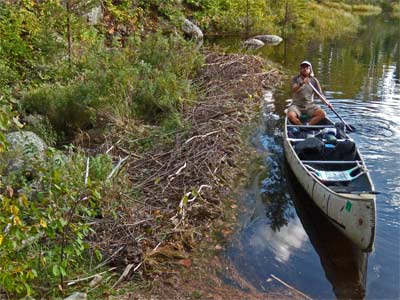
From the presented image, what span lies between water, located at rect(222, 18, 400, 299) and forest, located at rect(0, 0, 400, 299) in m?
0.64

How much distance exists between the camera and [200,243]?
223 inches

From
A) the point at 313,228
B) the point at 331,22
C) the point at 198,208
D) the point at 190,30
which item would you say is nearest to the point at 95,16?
the point at 190,30

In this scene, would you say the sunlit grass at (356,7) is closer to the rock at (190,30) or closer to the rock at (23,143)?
the rock at (190,30)

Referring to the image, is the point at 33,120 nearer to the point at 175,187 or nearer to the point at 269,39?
the point at 175,187

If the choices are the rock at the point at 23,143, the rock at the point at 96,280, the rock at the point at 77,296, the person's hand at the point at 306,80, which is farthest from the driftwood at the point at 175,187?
the person's hand at the point at 306,80

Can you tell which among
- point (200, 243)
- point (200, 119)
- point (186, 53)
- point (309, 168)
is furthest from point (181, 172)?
point (186, 53)

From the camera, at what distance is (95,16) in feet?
53.8

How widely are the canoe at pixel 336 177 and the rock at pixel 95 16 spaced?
396 inches

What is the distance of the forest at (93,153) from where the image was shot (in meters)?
3.60

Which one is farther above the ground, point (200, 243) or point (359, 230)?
point (359, 230)

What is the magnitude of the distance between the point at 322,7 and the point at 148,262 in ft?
131

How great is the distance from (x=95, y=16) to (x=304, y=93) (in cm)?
1008

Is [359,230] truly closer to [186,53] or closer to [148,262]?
[148,262]

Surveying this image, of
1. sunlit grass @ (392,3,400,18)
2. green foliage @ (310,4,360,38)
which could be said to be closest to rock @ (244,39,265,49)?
green foliage @ (310,4,360,38)
